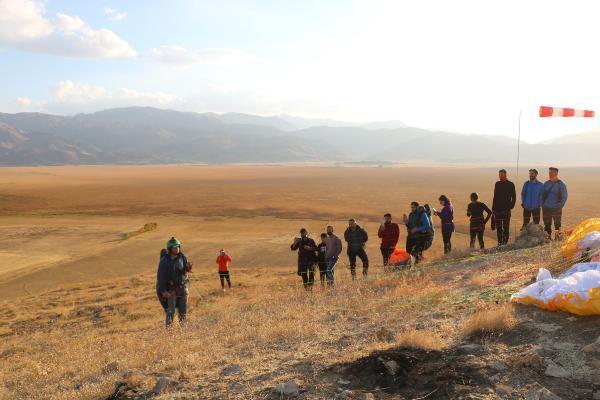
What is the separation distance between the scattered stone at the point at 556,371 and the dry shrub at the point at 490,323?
2.92 ft

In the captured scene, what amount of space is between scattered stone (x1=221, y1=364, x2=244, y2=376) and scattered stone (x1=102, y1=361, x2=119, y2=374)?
5.73ft

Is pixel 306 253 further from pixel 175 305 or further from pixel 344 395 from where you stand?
pixel 344 395

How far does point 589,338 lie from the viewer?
14.9 ft

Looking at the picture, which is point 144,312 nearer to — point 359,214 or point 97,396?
point 97,396

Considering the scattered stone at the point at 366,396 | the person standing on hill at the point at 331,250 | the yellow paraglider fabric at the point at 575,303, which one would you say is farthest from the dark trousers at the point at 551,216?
the scattered stone at the point at 366,396

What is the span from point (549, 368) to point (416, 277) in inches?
214

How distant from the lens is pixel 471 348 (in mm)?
4742

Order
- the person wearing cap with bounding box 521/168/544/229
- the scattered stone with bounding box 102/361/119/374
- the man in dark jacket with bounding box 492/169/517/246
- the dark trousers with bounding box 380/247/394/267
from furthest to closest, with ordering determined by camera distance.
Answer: the dark trousers with bounding box 380/247/394/267
the man in dark jacket with bounding box 492/169/517/246
the person wearing cap with bounding box 521/168/544/229
the scattered stone with bounding box 102/361/119/374

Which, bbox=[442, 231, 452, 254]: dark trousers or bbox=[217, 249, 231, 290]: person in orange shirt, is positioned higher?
bbox=[442, 231, 452, 254]: dark trousers

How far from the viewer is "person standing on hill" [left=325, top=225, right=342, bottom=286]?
10.2 meters

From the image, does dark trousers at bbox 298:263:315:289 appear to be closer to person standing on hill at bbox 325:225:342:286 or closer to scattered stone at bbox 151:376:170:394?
person standing on hill at bbox 325:225:342:286

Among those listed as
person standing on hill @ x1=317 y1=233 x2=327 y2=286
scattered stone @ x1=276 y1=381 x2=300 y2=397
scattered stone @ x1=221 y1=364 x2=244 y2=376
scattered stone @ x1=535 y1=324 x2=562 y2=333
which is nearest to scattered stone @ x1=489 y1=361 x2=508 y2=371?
scattered stone @ x1=535 y1=324 x2=562 y2=333

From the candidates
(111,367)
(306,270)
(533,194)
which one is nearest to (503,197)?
(533,194)

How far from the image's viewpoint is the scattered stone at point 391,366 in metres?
4.41
